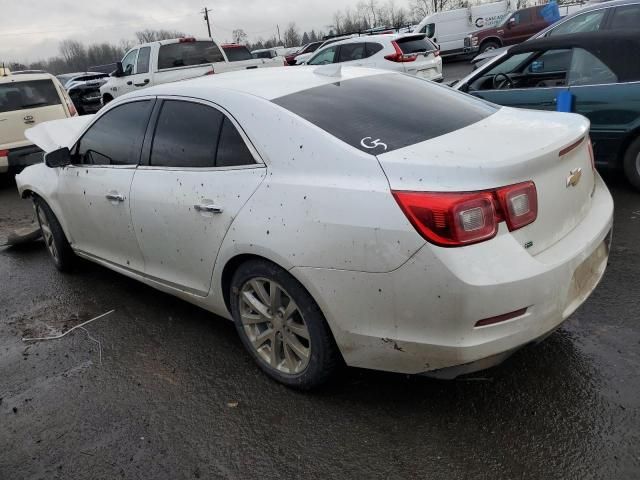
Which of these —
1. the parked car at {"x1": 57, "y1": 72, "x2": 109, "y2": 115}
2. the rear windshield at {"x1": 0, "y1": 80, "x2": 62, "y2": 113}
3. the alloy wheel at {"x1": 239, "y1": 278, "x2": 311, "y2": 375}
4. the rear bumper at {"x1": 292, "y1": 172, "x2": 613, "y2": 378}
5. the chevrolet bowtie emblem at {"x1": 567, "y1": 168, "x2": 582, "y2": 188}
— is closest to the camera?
the rear bumper at {"x1": 292, "y1": 172, "x2": 613, "y2": 378}

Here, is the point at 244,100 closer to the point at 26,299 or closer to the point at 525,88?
the point at 26,299

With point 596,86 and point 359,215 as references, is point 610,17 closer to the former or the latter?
point 596,86

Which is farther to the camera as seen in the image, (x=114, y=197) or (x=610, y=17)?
(x=610, y=17)

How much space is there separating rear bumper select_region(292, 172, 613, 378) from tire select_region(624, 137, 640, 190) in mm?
Answer: 3162

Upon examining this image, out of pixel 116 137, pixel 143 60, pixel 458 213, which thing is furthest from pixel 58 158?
pixel 143 60

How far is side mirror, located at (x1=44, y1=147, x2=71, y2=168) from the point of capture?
4.10 m

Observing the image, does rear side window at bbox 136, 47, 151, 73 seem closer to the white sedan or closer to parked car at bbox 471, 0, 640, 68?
parked car at bbox 471, 0, 640, 68

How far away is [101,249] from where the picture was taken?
160 inches

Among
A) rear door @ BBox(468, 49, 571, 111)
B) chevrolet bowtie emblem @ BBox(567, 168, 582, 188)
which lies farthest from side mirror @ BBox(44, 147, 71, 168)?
rear door @ BBox(468, 49, 571, 111)

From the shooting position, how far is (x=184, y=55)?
12.4m

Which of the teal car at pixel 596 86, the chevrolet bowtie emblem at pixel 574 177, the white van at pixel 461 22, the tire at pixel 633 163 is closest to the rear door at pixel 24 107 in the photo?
the teal car at pixel 596 86

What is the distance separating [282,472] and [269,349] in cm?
73

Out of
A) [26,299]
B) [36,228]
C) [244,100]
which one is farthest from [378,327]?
[36,228]

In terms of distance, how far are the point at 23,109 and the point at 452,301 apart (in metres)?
8.90
